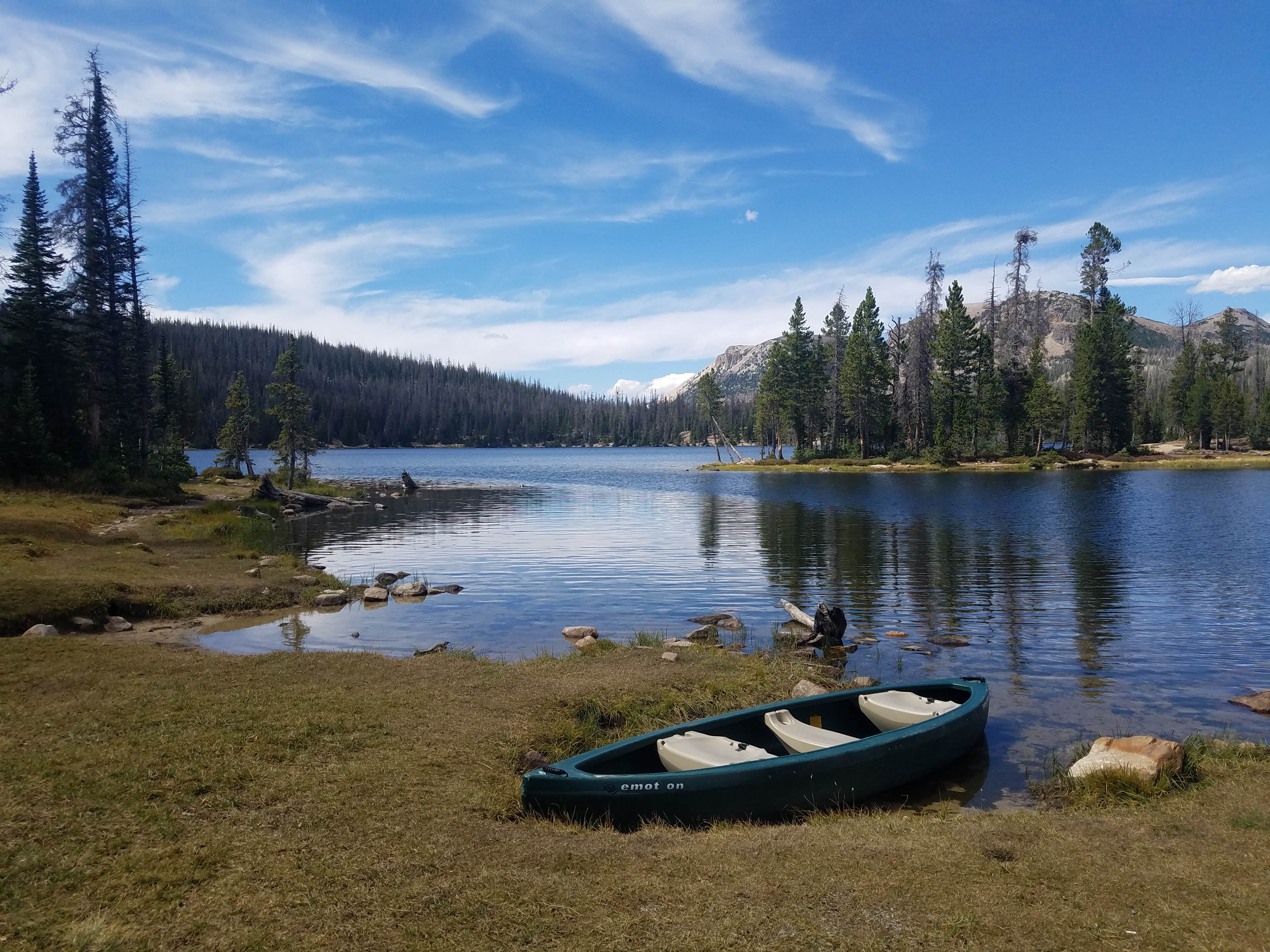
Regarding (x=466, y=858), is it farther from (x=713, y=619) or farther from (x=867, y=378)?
(x=867, y=378)

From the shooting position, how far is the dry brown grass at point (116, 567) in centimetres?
1758

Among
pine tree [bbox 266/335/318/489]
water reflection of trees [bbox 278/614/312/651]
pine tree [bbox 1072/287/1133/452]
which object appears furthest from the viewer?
pine tree [bbox 1072/287/1133/452]

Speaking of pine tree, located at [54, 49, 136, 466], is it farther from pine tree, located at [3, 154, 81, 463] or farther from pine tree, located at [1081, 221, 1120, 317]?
pine tree, located at [1081, 221, 1120, 317]

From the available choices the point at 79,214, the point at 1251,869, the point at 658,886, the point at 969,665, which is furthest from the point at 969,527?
the point at 79,214

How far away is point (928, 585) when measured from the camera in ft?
87.4

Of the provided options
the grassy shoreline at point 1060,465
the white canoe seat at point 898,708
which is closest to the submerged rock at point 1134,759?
the white canoe seat at point 898,708

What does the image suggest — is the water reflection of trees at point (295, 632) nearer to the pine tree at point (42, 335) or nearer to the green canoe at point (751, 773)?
the green canoe at point (751, 773)

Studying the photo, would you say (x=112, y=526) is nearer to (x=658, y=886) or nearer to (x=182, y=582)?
(x=182, y=582)

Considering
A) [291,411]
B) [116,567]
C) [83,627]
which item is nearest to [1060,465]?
[291,411]

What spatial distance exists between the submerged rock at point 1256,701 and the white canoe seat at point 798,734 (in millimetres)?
8840

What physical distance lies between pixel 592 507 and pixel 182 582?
3756cm

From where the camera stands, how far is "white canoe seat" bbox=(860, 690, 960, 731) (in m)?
11.7

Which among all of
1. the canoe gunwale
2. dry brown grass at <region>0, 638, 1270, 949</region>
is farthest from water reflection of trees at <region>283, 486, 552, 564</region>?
the canoe gunwale

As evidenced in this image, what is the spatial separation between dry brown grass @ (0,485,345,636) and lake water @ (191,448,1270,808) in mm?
2410
